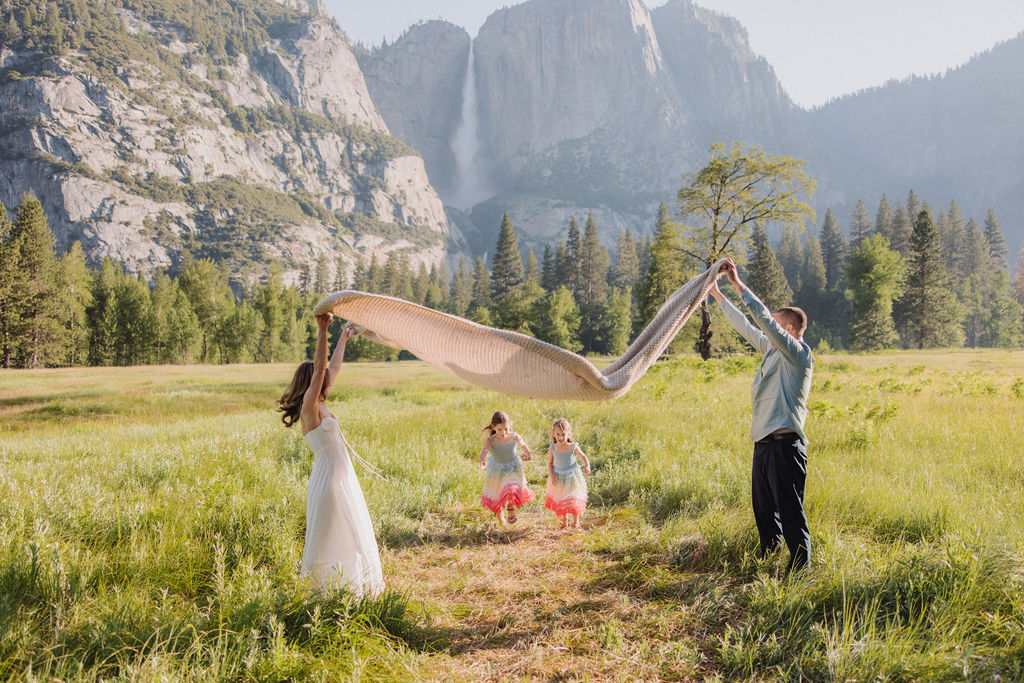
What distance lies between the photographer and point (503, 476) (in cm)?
670

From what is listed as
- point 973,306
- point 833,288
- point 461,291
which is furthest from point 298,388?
point 461,291

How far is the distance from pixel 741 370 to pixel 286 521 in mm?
20028

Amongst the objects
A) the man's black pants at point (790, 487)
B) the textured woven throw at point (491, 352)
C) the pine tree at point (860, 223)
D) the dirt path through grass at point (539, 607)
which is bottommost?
the dirt path through grass at point (539, 607)

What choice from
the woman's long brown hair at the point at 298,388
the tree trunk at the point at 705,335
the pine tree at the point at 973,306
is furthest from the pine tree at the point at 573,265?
the woman's long brown hair at the point at 298,388

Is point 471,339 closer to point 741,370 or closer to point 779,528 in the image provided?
point 779,528

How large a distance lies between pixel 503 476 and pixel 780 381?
3.79 meters

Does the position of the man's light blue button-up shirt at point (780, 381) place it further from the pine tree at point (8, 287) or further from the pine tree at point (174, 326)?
A: the pine tree at point (174, 326)

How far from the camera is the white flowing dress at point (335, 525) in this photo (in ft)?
13.2

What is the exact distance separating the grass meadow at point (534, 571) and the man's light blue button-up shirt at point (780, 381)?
124 centimetres

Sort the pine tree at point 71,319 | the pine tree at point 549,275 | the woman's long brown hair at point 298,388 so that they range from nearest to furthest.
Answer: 1. the woman's long brown hair at point 298,388
2. the pine tree at point 71,319
3. the pine tree at point 549,275

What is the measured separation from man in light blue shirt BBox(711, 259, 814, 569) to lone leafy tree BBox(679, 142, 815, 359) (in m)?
20.5

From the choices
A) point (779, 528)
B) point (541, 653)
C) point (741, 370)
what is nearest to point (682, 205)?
point (741, 370)

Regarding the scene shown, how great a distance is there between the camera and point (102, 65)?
16288cm

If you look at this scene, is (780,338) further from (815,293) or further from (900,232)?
(815,293)
